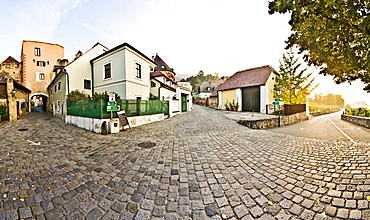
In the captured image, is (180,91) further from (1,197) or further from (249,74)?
(1,197)

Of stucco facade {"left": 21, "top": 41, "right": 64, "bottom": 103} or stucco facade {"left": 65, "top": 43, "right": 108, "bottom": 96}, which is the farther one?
stucco facade {"left": 21, "top": 41, "right": 64, "bottom": 103}

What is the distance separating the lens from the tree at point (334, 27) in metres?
4.41

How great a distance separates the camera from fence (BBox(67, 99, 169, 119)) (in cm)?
909

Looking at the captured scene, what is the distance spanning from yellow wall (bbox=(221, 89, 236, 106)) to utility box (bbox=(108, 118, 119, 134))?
22615 millimetres

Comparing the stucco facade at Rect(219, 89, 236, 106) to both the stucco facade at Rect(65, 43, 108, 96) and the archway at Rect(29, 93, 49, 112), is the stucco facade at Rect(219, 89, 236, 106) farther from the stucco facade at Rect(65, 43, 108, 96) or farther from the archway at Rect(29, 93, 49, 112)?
the archway at Rect(29, 93, 49, 112)

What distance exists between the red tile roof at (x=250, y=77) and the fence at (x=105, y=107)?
17.5 m

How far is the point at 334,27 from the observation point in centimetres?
462

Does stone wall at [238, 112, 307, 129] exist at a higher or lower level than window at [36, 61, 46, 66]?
lower

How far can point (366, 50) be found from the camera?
5.34 metres

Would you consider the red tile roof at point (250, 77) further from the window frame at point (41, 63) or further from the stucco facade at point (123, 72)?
the window frame at point (41, 63)

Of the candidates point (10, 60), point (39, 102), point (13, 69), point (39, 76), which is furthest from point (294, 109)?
point (39, 102)

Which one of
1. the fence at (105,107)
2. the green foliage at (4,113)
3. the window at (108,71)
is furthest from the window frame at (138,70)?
the green foliage at (4,113)

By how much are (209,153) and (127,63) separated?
1220 cm

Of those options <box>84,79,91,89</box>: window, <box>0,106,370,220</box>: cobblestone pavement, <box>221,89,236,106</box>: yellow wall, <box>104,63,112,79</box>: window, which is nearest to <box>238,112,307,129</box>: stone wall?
<box>0,106,370,220</box>: cobblestone pavement
